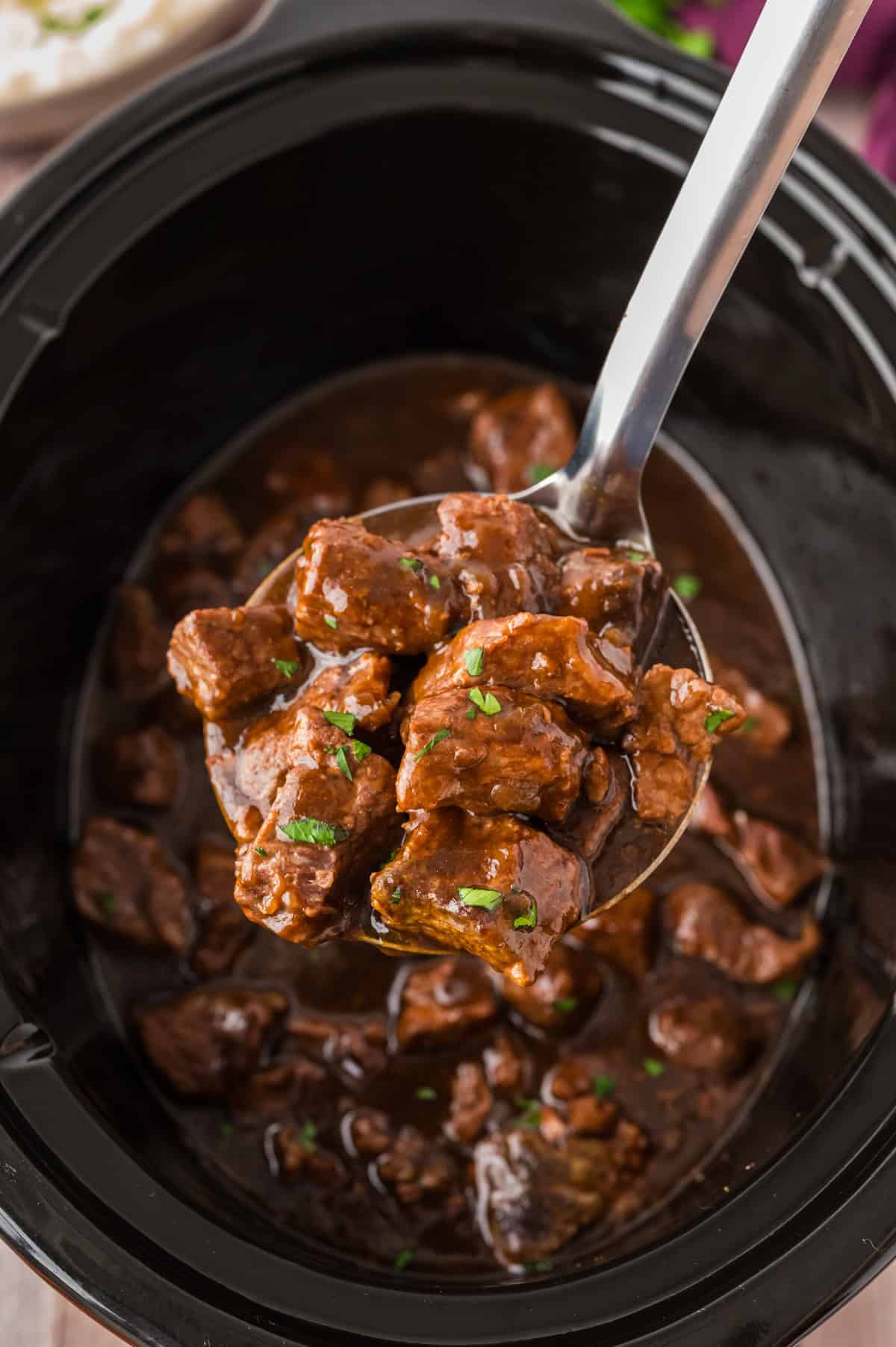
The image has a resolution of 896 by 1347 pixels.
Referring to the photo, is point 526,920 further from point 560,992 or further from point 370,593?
point 560,992

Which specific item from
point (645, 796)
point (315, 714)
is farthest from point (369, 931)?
point (645, 796)

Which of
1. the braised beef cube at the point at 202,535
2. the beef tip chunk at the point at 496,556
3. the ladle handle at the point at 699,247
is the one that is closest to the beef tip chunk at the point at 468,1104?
the beef tip chunk at the point at 496,556

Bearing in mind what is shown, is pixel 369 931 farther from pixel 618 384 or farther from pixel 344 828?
pixel 618 384

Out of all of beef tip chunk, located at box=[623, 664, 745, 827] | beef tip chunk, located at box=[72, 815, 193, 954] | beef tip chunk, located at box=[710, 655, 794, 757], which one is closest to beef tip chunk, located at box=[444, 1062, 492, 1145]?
beef tip chunk, located at box=[72, 815, 193, 954]

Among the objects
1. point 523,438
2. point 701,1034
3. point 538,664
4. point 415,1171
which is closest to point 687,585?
point 523,438

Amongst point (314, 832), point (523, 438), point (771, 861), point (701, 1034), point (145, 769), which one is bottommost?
point (701, 1034)

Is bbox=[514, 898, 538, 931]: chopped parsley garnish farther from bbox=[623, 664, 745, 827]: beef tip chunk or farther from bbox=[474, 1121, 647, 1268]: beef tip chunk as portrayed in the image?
bbox=[474, 1121, 647, 1268]: beef tip chunk

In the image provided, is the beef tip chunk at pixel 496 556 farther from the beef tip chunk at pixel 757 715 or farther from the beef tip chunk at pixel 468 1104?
the beef tip chunk at pixel 468 1104
